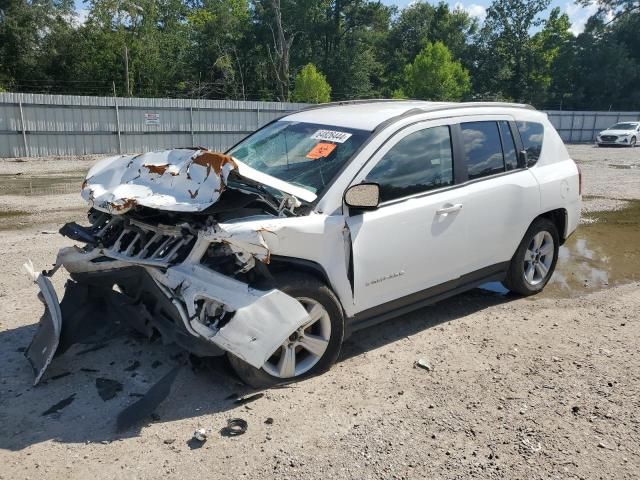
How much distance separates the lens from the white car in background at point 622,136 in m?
30.6

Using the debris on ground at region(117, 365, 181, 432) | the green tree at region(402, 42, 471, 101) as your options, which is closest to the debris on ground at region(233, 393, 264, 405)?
the debris on ground at region(117, 365, 181, 432)

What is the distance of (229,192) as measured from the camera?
353 centimetres

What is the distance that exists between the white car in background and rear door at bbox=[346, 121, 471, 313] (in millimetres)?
30606

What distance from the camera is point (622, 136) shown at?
30.7 m

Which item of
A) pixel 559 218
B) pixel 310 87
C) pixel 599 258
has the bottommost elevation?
pixel 599 258

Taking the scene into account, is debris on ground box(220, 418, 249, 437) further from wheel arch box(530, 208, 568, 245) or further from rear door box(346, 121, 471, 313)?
wheel arch box(530, 208, 568, 245)

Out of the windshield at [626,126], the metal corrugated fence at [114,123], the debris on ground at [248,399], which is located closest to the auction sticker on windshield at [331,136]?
the debris on ground at [248,399]

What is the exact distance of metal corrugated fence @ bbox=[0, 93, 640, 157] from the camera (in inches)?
776

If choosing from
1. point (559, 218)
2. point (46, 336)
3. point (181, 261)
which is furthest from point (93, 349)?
point (559, 218)

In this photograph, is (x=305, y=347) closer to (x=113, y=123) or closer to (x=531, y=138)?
(x=531, y=138)

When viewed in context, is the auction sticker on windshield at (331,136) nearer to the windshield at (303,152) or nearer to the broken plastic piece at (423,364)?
the windshield at (303,152)

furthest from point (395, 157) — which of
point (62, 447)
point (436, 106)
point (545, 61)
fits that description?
point (545, 61)

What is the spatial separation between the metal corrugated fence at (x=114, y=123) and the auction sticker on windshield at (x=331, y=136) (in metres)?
18.5

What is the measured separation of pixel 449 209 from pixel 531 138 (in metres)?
1.62
